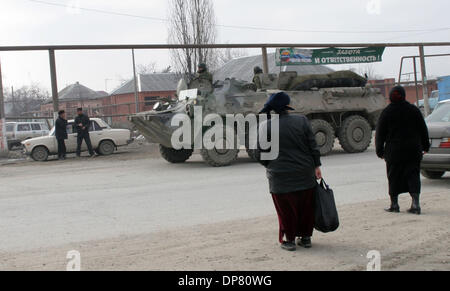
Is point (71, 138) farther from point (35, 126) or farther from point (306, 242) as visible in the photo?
point (306, 242)

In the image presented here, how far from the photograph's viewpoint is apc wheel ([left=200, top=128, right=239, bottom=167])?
14.4 m

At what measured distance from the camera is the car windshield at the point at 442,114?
34.2 feet

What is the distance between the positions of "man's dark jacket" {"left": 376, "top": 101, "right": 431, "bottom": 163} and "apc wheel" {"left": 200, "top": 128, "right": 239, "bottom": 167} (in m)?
7.11

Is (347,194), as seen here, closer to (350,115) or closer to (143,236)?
(143,236)

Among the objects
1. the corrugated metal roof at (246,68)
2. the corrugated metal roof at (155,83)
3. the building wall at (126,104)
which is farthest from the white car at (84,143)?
the corrugated metal roof at (155,83)

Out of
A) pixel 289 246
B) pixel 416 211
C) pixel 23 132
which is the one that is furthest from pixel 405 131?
pixel 23 132

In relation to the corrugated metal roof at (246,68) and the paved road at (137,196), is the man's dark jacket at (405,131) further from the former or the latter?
Answer: the corrugated metal roof at (246,68)

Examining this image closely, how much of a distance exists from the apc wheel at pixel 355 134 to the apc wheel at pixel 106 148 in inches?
314

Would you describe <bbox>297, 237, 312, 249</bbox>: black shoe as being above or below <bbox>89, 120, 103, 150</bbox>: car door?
below

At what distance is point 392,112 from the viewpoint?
769 cm

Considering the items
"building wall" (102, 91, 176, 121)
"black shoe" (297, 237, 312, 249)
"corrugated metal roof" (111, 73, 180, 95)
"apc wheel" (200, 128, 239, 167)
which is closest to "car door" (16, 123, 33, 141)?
"building wall" (102, 91, 176, 121)

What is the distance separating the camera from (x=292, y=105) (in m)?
15.7

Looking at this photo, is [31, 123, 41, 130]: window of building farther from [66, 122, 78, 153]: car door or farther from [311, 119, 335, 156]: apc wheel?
[311, 119, 335, 156]: apc wheel
